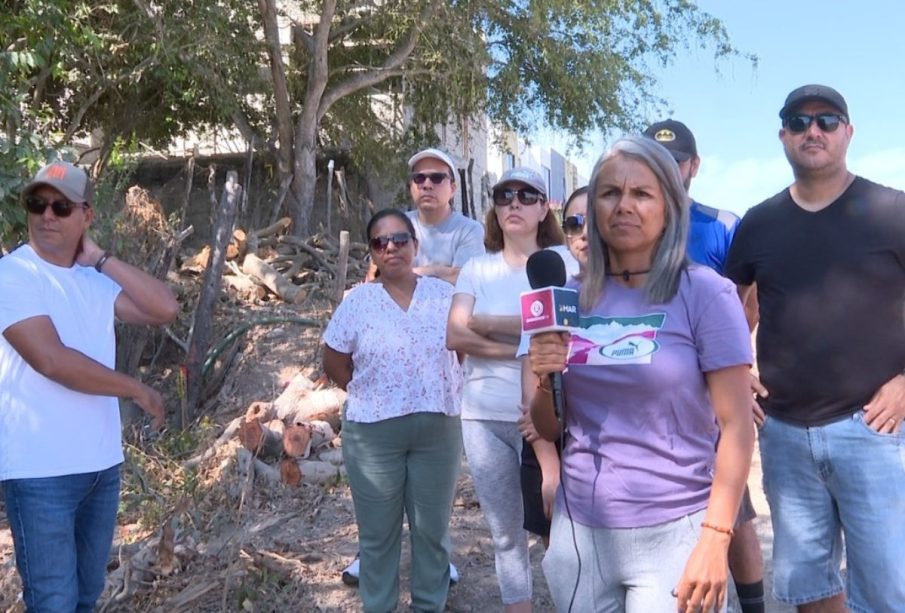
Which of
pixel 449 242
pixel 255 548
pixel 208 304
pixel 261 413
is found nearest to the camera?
pixel 449 242

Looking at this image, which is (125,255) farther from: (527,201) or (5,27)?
(527,201)

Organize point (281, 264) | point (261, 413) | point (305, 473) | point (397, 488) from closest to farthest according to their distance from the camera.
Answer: point (397, 488), point (305, 473), point (261, 413), point (281, 264)

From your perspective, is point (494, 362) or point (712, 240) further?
point (494, 362)

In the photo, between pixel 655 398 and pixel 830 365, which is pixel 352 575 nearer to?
pixel 830 365

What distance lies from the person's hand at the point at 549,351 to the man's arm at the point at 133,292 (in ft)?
6.13

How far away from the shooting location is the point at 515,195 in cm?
375

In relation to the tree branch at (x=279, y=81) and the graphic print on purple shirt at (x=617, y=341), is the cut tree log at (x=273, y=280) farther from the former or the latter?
the graphic print on purple shirt at (x=617, y=341)

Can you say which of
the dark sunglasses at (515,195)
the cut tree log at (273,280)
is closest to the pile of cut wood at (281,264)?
the cut tree log at (273,280)

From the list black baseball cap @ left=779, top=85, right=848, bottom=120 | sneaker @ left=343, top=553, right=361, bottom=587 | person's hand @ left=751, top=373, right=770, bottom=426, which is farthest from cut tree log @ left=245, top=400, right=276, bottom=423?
black baseball cap @ left=779, top=85, right=848, bottom=120

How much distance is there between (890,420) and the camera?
2.87 meters

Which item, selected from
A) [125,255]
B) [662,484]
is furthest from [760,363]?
[125,255]

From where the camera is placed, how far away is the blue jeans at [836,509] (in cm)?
287

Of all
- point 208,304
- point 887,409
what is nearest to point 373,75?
point 208,304

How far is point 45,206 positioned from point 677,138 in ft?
7.88
